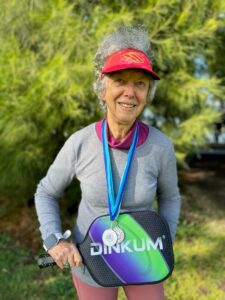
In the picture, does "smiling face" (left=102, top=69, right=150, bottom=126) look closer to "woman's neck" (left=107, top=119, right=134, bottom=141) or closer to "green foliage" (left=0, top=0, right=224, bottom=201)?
"woman's neck" (left=107, top=119, right=134, bottom=141)

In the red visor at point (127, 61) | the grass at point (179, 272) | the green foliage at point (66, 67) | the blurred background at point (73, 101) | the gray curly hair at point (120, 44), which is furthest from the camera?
the green foliage at point (66, 67)

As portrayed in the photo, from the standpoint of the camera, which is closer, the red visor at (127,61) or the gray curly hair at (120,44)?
the red visor at (127,61)

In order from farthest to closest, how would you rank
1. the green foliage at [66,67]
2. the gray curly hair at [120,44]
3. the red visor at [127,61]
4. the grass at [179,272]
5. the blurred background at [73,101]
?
the green foliage at [66,67], the blurred background at [73,101], the grass at [179,272], the gray curly hair at [120,44], the red visor at [127,61]

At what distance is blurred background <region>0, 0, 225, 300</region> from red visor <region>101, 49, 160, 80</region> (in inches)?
94.7

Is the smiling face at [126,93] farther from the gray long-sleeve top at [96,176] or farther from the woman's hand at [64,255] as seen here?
the woman's hand at [64,255]

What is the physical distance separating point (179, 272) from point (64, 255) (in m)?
2.46

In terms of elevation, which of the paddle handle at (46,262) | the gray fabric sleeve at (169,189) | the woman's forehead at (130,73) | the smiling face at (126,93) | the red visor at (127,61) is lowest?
the paddle handle at (46,262)

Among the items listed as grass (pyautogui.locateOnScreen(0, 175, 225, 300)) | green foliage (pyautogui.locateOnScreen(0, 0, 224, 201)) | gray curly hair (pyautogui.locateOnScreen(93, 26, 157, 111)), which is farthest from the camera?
green foliage (pyautogui.locateOnScreen(0, 0, 224, 201))

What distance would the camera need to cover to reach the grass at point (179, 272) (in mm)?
3268

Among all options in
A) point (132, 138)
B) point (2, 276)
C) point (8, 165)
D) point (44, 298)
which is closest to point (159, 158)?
point (132, 138)

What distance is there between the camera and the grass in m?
3.27

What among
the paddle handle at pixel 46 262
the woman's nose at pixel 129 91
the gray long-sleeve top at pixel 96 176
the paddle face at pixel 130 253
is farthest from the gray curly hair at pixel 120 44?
the paddle handle at pixel 46 262

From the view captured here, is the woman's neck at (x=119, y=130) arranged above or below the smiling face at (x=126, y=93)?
below

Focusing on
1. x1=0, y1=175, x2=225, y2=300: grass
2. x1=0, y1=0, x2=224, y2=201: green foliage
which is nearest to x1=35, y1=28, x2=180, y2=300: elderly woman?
x1=0, y1=175, x2=225, y2=300: grass
